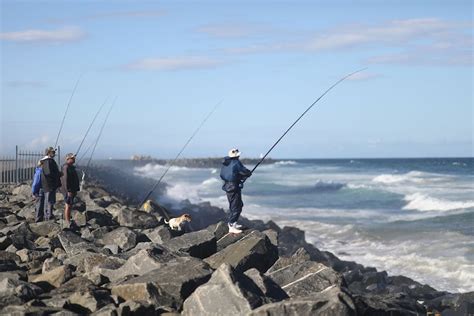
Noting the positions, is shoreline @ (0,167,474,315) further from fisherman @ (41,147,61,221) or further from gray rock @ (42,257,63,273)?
fisherman @ (41,147,61,221)

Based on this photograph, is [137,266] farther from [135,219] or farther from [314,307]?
[135,219]

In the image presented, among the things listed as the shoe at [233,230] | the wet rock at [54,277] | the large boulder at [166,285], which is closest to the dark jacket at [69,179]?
the shoe at [233,230]

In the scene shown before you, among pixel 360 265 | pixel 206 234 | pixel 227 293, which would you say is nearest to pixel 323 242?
pixel 360 265

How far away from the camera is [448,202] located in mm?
31859

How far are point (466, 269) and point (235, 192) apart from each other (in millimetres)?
6525

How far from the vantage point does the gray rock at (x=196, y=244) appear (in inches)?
351

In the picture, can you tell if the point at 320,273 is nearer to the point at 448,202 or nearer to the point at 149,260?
the point at 149,260

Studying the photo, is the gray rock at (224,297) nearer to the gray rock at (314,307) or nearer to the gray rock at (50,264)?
the gray rock at (314,307)

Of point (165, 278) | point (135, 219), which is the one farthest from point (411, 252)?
point (165, 278)

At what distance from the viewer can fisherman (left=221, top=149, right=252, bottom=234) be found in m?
10.7

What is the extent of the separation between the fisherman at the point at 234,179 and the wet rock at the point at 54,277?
3.62 m

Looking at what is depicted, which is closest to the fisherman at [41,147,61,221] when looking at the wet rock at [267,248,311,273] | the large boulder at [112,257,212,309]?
the wet rock at [267,248,311,273]

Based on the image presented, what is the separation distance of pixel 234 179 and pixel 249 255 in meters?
2.27

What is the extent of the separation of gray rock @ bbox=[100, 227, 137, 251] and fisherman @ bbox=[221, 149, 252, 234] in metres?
1.44
